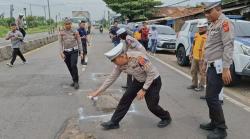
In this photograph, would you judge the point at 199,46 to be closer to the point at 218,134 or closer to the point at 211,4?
the point at 211,4

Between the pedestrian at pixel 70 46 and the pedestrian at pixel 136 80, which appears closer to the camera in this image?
the pedestrian at pixel 136 80

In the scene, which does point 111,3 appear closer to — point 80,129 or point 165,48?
point 165,48

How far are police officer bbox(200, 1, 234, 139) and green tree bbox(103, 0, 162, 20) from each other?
46.8 meters

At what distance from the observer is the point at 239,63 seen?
9219mm

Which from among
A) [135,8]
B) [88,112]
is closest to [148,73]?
[88,112]

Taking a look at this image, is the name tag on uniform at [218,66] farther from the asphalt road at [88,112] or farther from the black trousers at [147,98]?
the asphalt road at [88,112]

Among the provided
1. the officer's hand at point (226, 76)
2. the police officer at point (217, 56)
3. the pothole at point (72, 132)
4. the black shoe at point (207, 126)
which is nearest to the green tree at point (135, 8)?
the pothole at point (72, 132)

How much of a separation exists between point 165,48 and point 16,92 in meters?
12.7

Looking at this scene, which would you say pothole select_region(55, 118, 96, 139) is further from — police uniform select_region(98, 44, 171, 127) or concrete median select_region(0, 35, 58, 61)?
concrete median select_region(0, 35, 58, 61)

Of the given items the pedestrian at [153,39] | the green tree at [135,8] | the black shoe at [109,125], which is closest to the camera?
the black shoe at [109,125]

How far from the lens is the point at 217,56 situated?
17.9 feet

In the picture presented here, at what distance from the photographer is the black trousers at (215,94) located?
17.7 feet

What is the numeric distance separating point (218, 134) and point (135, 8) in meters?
48.1

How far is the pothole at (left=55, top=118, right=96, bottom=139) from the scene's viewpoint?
567cm
